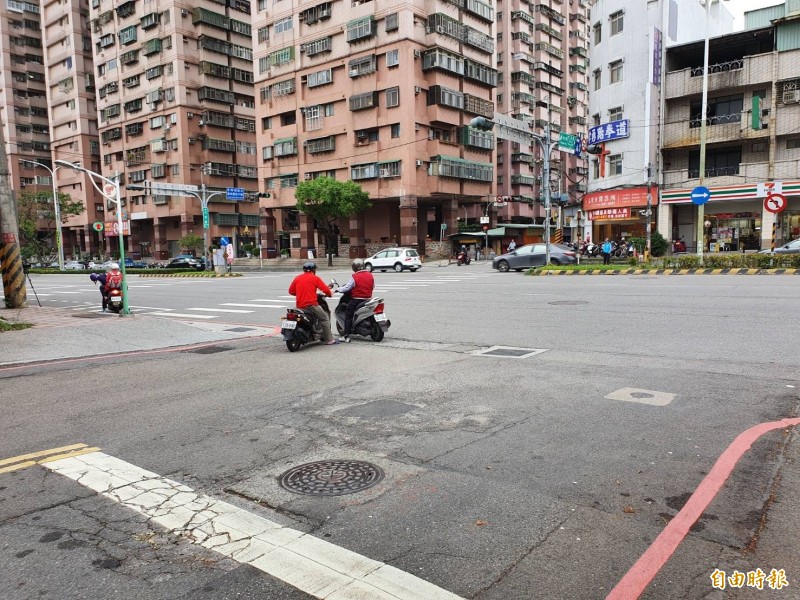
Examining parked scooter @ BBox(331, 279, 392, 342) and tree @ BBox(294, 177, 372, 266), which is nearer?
parked scooter @ BBox(331, 279, 392, 342)

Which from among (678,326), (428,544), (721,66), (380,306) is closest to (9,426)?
(428,544)

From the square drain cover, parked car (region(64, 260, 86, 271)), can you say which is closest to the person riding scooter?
the square drain cover

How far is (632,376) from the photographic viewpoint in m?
7.09

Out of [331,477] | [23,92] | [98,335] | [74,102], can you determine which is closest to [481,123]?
[98,335]

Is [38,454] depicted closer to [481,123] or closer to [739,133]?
[481,123]

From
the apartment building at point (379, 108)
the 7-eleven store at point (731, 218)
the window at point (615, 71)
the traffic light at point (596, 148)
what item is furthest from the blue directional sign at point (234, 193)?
the 7-eleven store at point (731, 218)

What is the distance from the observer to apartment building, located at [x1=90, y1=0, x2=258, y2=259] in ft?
199

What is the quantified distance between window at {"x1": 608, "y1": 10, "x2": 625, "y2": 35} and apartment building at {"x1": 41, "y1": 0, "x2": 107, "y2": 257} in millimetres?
59670

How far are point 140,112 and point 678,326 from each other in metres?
67.5

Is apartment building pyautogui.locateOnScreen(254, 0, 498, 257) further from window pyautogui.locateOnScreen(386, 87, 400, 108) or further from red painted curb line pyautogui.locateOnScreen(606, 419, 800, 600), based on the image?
red painted curb line pyautogui.locateOnScreen(606, 419, 800, 600)

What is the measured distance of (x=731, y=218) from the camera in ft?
121

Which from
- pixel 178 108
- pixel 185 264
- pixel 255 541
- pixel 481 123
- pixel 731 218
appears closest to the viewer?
pixel 255 541

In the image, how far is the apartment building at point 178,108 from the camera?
60.5 meters

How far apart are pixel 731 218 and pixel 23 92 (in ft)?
278
